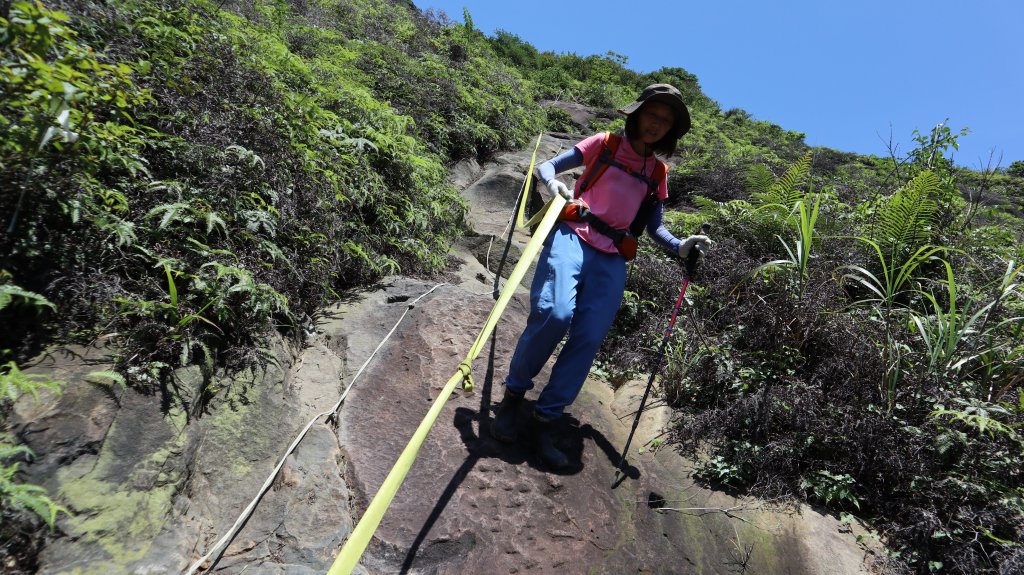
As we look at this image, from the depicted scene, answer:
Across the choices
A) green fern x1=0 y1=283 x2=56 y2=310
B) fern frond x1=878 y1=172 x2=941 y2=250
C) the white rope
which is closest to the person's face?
the white rope

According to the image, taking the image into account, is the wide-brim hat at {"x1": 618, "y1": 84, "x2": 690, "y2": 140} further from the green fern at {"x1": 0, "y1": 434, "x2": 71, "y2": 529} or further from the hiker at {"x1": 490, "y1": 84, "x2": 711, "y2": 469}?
the green fern at {"x1": 0, "y1": 434, "x2": 71, "y2": 529}

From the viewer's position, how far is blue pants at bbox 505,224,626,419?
2729 mm

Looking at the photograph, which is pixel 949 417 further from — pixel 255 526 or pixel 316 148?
pixel 316 148

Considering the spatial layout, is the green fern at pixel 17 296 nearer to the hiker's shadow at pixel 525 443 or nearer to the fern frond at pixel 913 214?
the hiker's shadow at pixel 525 443

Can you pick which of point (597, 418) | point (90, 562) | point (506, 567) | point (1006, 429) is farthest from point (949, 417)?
point (90, 562)

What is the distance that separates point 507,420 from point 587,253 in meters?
1.04

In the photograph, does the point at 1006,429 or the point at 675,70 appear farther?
the point at 675,70

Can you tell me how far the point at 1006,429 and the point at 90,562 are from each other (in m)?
4.13

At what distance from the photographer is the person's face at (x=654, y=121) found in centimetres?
288

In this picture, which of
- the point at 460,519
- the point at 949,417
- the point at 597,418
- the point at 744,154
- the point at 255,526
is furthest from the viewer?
the point at 744,154

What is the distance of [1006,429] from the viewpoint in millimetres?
2658

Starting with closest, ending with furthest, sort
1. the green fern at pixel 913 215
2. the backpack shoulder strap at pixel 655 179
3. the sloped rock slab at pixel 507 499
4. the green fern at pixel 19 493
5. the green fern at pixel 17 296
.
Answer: the green fern at pixel 19 493, the green fern at pixel 17 296, the sloped rock slab at pixel 507 499, the backpack shoulder strap at pixel 655 179, the green fern at pixel 913 215

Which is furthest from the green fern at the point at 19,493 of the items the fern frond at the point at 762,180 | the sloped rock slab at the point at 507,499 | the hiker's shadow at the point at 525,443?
the fern frond at the point at 762,180

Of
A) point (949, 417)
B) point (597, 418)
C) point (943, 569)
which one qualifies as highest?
point (949, 417)
